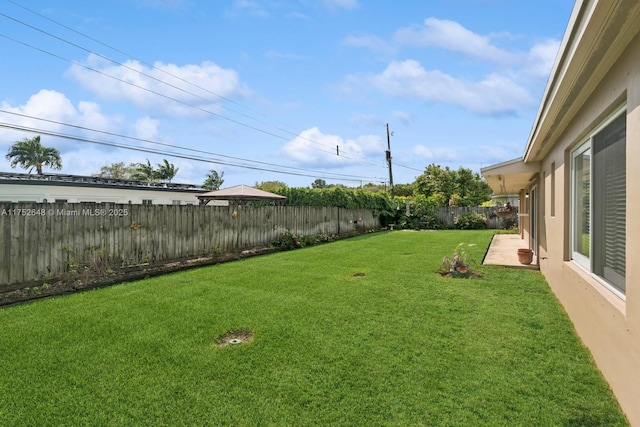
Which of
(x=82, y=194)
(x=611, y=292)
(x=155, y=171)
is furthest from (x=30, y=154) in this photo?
(x=611, y=292)

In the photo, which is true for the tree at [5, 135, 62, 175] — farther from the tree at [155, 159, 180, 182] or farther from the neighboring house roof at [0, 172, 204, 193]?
the neighboring house roof at [0, 172, 204, 193]

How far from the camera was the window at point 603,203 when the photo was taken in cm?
280

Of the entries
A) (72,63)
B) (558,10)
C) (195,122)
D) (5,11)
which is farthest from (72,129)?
(558,10)

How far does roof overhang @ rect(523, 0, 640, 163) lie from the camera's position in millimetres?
2012

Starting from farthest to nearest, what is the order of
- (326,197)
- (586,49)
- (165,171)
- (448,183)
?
(165,171), (448,183), (326,197), (586,49)

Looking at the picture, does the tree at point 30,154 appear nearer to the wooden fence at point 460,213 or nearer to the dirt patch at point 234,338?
the wooden fence at point 460,213

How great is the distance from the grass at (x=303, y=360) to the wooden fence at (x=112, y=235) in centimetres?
134

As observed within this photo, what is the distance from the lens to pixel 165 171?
152 ft

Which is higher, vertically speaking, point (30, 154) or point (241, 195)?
point (30, 154)

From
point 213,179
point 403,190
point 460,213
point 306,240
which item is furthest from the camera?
point 403,190

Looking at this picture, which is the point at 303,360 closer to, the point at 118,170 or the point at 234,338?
the point at 234,338

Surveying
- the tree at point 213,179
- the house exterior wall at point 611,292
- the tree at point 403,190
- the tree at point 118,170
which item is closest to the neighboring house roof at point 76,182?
the house exterior wall at point 611,292

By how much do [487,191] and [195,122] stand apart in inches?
1307

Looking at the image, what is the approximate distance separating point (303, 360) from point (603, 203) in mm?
3167
